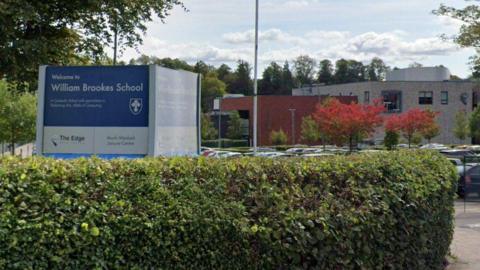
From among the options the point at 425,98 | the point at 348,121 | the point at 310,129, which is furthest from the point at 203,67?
the point at 348,121

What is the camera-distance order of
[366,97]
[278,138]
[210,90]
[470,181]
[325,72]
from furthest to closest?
[325,72] → [210,90] → [366,97] → [278,138] → [470,181]

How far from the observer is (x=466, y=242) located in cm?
1012

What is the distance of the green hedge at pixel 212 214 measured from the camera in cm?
389

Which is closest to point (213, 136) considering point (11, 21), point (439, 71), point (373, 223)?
point (439, 71)

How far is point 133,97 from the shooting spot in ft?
24.9

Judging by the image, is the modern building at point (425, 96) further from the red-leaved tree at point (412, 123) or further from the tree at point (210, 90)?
the tree at point (210, 90)

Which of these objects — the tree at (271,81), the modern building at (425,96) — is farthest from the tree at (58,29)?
the tree at (271,81)

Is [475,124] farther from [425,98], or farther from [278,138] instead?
[278,138]

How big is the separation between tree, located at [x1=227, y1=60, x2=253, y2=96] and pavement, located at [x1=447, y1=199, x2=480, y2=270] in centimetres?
12086

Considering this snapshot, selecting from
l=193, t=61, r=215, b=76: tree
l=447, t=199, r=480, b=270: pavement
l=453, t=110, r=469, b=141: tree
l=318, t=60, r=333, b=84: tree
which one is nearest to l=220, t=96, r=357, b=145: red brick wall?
l=453, t=110, r=469, b=141: tree

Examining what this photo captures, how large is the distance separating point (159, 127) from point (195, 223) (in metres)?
3.33

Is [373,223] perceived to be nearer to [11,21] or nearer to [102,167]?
[102,167]

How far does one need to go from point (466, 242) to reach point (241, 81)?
128 meters

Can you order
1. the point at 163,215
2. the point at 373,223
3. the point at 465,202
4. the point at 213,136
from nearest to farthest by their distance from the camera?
the point at 163,215 → the point at 373,223 → the point at 465,202 → the point at 213,136
